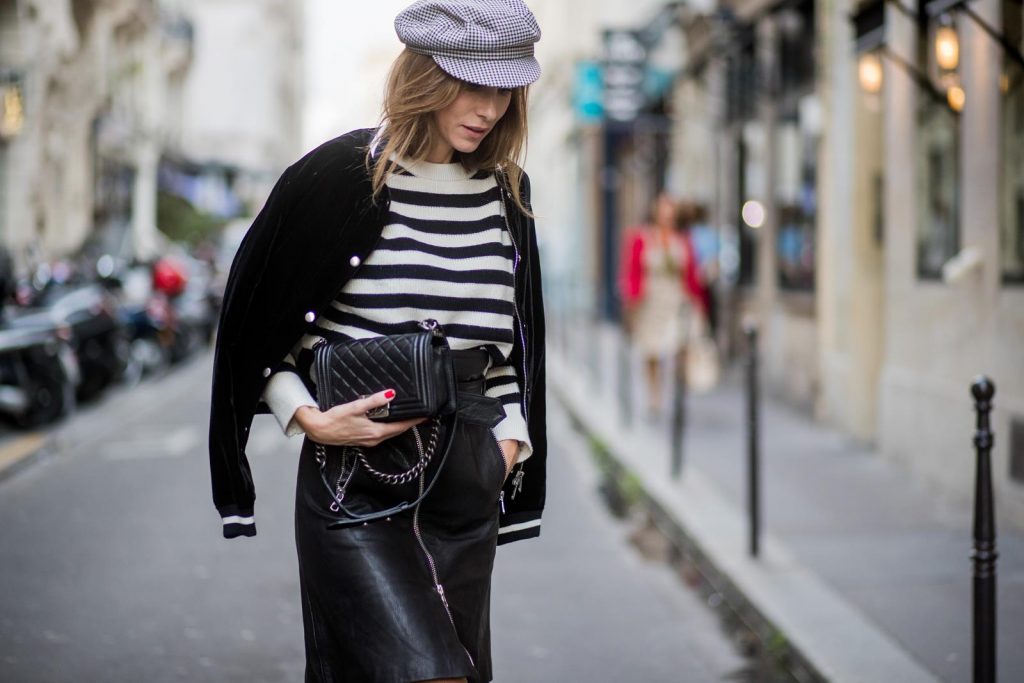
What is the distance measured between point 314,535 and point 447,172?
0.77 m

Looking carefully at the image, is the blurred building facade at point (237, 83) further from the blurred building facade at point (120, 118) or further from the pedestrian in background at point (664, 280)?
the pedestrian in background at point (664, 280)

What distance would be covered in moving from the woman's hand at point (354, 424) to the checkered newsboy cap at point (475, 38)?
63 centimetres

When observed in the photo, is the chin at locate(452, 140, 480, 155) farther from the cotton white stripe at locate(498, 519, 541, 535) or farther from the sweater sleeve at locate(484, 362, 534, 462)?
the cotton white stripe at locate(498, 519, 541, 535)

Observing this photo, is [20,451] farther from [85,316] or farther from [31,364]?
[85,316]

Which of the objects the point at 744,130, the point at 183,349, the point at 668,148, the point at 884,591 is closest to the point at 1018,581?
the point at 884,591

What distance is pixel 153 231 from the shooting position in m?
34.7

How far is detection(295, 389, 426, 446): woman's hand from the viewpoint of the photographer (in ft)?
8.47

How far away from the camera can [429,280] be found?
2.69 m

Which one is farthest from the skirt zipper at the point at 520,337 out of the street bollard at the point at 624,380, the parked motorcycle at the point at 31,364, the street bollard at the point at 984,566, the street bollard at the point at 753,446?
the parked motorcycle at the point at 31,364

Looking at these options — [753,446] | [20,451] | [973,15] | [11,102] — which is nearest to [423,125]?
[753,446]

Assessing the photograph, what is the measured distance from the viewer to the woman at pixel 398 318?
8.62 feet

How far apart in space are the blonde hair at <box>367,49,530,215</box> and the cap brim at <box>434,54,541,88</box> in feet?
0.13

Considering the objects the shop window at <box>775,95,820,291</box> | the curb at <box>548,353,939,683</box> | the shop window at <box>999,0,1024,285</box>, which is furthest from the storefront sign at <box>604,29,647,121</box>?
the shop window at <box>999,0,1024,285</box>

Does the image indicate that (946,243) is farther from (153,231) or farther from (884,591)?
(153,231)
